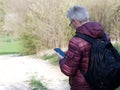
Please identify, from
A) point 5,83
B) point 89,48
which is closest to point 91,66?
point 89,48

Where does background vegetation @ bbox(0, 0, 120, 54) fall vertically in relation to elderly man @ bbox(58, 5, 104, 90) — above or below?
below

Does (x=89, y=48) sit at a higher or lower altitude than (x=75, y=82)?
higher

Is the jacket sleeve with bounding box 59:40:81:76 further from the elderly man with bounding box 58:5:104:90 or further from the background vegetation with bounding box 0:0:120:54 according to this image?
the background vegetation with bounding box 0:0:120:54

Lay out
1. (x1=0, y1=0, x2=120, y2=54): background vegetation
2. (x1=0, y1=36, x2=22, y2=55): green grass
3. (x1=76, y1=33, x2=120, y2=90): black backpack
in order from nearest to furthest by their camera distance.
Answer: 1. (x1=76, y1=33, x2=120, y2=90): black backpack
2. (x1=0, y1=0, x2=120, y2=54): background vegetation
3. (x1=0, y1=36, x2=22, y2=55): green grass

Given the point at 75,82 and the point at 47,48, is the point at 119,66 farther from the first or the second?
the point at 47,48

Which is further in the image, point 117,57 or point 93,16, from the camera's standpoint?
point 93,16

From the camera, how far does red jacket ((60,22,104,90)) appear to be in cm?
426

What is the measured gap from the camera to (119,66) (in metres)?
4.16

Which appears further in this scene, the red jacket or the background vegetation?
the background vegetation

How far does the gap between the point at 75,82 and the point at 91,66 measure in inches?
10.2

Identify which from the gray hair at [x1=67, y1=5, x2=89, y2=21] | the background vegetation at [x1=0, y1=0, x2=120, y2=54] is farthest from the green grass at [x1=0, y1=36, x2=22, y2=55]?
the gray hair at [x1=67, y1=5, x2=89, y2=21]

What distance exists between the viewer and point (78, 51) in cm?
426

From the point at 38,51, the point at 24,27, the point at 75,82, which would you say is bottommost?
the point at 38,51

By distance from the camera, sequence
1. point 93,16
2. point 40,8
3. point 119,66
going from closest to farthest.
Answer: point 119,66
point 93,16
point 40,8
